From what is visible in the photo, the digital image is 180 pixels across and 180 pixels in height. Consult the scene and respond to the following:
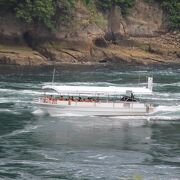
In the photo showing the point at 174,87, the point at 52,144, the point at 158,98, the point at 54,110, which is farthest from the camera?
the point at 174,87

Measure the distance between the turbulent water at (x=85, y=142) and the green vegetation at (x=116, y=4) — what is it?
48.0 metres

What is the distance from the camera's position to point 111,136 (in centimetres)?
6038

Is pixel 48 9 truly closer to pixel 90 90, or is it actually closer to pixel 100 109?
pixel 90 90

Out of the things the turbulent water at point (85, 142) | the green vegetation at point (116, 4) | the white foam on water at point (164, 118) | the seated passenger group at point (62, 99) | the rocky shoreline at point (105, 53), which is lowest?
the turbulent water at point (85, 142)

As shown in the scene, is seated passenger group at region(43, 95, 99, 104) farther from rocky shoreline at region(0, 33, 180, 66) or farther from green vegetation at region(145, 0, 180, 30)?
green vegetation at region(145, 0, 180, 30)

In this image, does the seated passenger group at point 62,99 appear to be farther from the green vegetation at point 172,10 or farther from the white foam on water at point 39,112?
the green vegetation at point 172,10

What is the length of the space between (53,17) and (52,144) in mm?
69943

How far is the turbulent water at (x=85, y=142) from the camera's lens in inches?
1898

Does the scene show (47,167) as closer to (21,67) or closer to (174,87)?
(174,87)

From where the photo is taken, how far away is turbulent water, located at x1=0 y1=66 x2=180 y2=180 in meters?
48.2

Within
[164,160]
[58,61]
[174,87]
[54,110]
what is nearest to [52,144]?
[164,160]

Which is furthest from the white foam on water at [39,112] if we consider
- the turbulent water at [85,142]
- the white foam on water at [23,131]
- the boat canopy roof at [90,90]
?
the white foam on water at [23,131]

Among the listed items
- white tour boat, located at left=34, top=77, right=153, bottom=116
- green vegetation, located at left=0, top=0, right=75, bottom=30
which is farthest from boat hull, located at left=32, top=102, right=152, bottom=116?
green vegetation, located at left=0, top=0, right=75, bottom=30

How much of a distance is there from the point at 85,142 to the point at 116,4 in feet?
267
